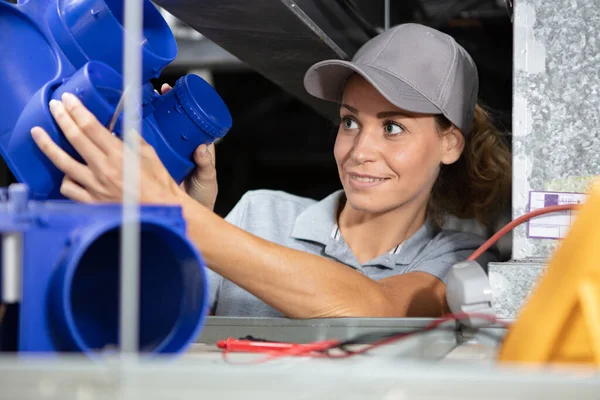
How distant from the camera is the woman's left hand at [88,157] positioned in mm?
1027

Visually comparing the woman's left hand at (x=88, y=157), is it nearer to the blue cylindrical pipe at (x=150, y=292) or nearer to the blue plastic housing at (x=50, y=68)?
the blue plastic housing at (x=50, y=68)

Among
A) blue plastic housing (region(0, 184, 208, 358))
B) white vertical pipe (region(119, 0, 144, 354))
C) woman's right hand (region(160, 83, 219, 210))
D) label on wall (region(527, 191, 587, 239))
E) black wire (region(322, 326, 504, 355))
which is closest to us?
white vertical pipe (region(119, 0, 144, 354))

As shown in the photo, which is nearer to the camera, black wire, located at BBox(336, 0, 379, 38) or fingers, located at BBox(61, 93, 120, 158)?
fingers, located at BBox(61, 93, 120, 158)

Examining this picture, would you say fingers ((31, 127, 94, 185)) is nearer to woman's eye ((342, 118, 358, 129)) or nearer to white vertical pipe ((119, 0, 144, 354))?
white vertical pipe ((119, 0, 144, 354))

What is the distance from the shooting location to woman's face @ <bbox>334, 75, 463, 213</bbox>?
5.37 ft

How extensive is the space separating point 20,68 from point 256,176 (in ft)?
13.2

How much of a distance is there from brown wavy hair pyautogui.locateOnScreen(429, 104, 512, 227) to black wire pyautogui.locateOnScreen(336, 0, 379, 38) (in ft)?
1.12

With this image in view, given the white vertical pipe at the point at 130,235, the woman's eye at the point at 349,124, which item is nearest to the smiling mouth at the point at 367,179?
the woman's eye at the point at 349,124

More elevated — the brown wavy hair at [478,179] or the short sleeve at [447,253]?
the brown wavy hair at [478,179]

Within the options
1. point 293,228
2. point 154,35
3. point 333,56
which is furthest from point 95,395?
point 333,56

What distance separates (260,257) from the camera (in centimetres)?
126

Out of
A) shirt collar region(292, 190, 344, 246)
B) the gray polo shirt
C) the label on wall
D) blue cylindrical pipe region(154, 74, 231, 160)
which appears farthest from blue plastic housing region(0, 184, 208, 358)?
shirt collar region(292, 190, 344, 246)

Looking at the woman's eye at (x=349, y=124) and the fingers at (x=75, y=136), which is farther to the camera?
the woman's eye at (x=349, y=124)

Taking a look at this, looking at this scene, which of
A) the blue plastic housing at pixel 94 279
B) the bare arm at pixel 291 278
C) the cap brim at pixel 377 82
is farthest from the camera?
the cap brim at pixel 377 82
